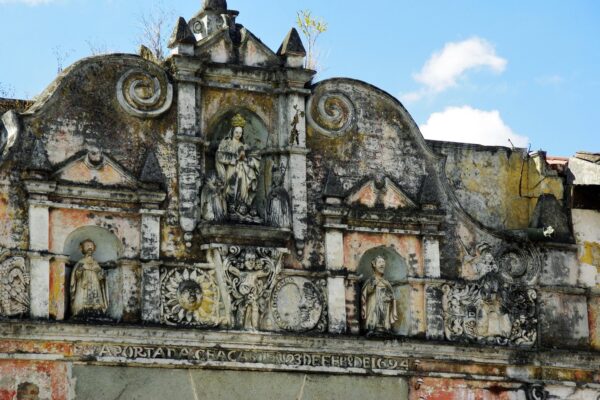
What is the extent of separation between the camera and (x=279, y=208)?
2056 centimetres

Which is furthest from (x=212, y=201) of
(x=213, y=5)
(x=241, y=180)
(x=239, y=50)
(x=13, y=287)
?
(x=213, y=5)

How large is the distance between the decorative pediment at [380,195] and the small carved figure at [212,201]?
1738 mm

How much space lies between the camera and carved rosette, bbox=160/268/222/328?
19.9 metres

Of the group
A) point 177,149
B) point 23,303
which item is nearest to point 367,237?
point 177,149

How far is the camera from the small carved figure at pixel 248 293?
20.2 meters

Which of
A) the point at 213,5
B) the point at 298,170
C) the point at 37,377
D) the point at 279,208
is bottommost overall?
the point at 37,377

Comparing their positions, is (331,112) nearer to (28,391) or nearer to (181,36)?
(181,36)

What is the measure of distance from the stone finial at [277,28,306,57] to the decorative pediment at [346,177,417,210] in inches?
69.5

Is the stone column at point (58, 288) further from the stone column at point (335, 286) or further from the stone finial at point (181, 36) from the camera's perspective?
the stone column at point (335, 286)

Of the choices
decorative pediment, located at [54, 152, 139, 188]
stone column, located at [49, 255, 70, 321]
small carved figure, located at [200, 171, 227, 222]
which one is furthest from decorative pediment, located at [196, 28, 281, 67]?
stone column, located at [49, 255, 70, 321]

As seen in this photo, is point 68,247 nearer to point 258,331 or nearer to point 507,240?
point 258,331

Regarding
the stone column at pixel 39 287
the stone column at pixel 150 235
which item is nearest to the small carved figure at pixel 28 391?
the stone column at pixel 39 287

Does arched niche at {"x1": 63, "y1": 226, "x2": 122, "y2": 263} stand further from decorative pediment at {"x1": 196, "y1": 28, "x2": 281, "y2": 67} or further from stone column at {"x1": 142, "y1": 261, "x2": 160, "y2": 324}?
decorative pediment at {"x1": 196, "y1": 28, "x2": 281, "y2": 67}

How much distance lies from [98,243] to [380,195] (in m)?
3.56
